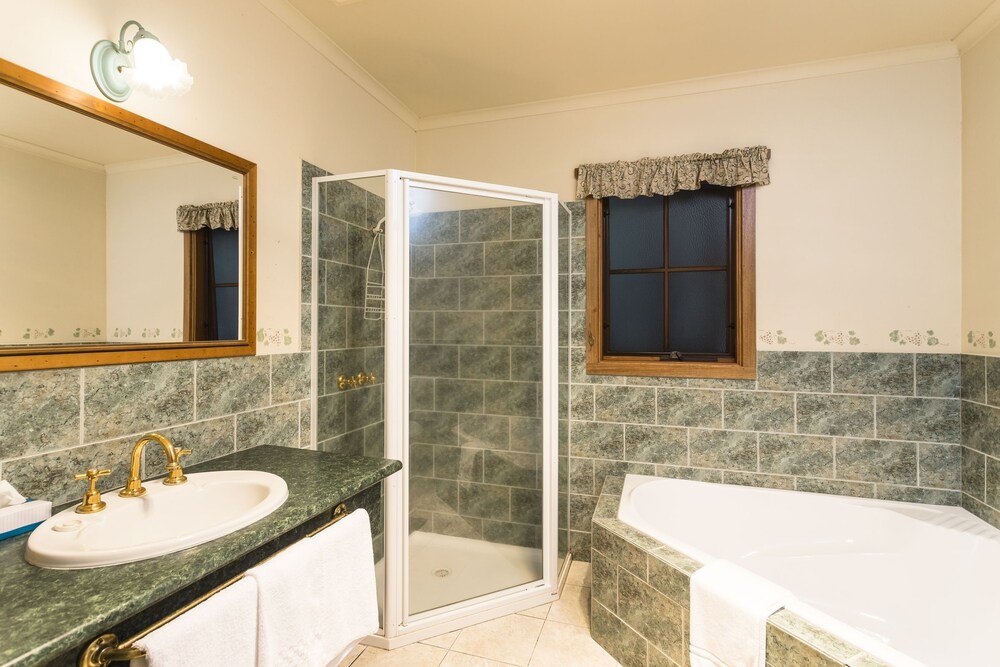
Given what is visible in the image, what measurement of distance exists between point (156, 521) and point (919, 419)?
291cm

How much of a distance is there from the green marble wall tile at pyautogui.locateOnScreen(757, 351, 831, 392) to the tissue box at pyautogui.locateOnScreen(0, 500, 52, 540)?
8.55ft

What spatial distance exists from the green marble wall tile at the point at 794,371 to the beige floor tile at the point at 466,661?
1699 mm

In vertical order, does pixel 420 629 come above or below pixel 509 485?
below

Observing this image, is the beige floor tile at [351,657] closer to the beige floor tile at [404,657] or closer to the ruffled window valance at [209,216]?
the beige floor tile at [404,657]

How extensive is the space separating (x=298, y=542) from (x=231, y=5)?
5.84 ft

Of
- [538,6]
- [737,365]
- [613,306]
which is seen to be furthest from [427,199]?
[737,365]

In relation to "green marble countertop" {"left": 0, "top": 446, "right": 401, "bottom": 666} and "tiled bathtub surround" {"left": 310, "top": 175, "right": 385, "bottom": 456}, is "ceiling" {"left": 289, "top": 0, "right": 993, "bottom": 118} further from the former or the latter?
"green marble countertop" {"left": 0, "top": 446, "right": 401, "bottom": 666}

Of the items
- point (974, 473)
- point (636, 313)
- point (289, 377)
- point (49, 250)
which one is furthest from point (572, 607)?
point (49, 250)

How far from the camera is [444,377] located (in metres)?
2.13

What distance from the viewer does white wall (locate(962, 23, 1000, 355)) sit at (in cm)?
192

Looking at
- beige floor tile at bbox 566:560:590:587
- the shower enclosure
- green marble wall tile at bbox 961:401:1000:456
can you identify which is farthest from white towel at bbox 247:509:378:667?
green marble wall tile at bbox 961:401:1000:456

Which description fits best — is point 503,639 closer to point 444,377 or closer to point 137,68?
point 444,377

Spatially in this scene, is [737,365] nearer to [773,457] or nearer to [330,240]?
[773,457]

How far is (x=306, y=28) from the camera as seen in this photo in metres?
1.99
